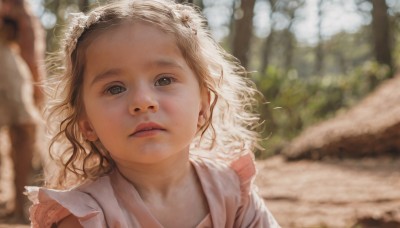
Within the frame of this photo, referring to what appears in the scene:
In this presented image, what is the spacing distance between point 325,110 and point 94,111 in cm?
1267

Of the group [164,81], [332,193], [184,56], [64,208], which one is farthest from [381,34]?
[64,208]

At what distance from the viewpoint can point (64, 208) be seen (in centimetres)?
160

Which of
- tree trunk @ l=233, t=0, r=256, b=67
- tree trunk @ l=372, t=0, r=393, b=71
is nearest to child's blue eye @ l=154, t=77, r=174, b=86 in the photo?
tree trunk @ l=233, t=0, r=256, b=67

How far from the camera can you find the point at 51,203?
5.27ft

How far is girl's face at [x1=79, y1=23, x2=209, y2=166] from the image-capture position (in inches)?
62.9

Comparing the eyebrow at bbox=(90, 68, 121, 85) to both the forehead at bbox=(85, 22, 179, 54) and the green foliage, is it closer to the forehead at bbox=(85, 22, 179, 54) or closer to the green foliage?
the forehead at bbox=(85, 22, 179, 54)

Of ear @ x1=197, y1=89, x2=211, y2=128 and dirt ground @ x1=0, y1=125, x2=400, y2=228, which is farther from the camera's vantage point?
dirt ground @ x1=0, y1=125, x2=400, y2=228

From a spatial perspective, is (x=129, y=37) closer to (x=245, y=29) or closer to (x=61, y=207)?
(x=61, y=207)

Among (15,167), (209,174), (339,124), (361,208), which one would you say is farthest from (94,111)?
(339,124)

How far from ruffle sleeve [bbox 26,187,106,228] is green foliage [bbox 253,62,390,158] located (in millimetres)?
10129

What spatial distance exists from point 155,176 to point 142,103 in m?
0.31

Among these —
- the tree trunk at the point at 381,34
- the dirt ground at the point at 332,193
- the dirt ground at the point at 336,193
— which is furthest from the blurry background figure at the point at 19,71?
the tree trunk at the point at 381,34

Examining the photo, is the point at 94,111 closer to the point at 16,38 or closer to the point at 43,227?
the point at 43,227

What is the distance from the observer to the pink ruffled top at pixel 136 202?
161cm
